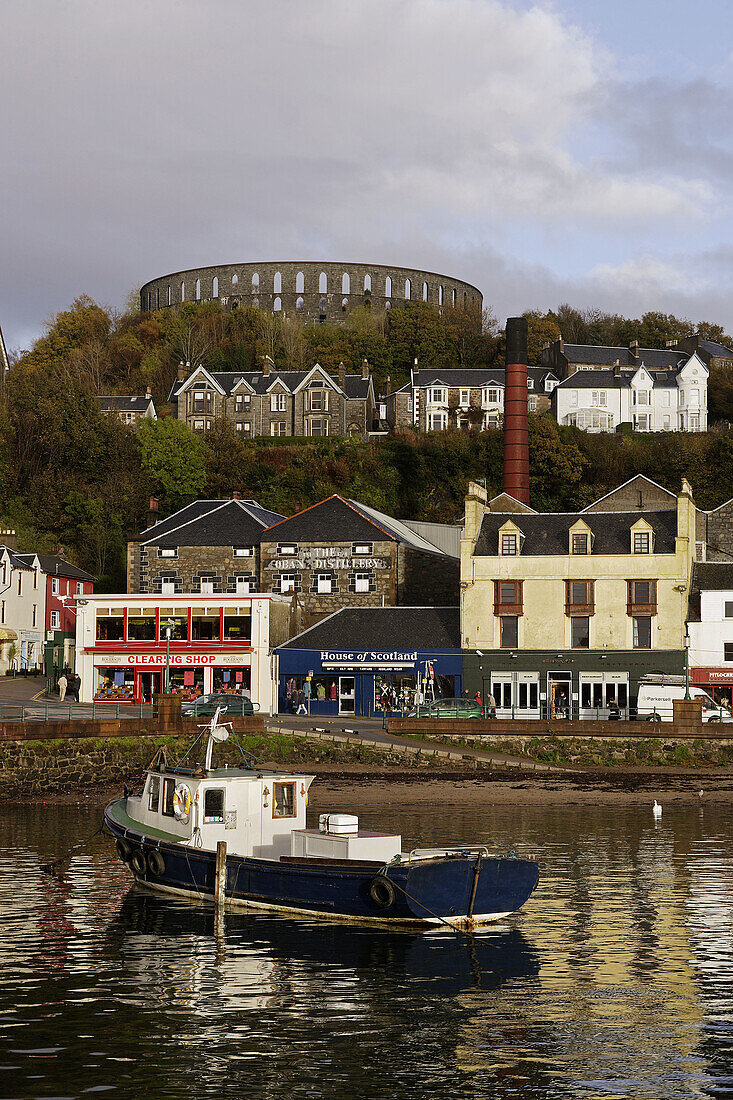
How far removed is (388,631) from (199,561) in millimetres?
16645

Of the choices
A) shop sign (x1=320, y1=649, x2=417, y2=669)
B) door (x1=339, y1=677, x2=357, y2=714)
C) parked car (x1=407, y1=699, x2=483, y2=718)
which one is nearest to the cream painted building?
shop sign (x1=320, y1=649, x2=417, y2=669)

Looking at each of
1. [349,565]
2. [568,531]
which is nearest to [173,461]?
[349,565]

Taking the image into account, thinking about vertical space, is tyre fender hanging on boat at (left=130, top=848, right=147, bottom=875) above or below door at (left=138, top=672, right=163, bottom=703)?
below

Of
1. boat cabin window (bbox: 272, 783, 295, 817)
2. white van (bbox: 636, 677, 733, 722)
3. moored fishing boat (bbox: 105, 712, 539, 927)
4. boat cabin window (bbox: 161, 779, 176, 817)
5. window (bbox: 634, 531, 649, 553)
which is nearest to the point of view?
moored fishing boat (bbox: 105, 712, 539, 927)

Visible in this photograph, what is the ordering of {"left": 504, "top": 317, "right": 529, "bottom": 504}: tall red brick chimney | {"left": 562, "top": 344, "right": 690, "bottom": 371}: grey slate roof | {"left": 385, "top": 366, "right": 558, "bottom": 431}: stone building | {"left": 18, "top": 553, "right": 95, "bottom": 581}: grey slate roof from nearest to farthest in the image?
{"left": 18, "top": 553, "right": 95, "bottom": 581}: grey slate roof
{"left": 504, "top": 317, "right": 529, "bottom": 504}: tall red brick chimney
{"left": 385, "top": 366, "right": 558, "bottom": 431}: stone building
{"left": 562, "top": 344, "right": 690, "bottom": 371}: grey slate roof

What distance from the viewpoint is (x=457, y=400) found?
382 ft

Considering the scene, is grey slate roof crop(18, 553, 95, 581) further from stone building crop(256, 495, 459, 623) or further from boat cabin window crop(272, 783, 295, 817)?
boat cabin window crop(272, 783, 295, 817)

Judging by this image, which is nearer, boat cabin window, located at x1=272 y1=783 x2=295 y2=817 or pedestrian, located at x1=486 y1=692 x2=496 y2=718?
boat cabin window, located at x1=272 y1=783 x2=295 y2=817

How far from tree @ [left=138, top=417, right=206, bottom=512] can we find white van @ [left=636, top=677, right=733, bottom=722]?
A: 157 feet

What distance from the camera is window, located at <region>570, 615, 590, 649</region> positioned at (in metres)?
65.9

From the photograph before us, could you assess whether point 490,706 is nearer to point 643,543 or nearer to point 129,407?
point 643,543

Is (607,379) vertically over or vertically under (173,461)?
over

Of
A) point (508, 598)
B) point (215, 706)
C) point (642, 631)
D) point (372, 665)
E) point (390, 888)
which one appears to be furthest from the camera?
point (372, 665)

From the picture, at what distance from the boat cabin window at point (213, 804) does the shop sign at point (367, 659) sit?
37.4 meters
